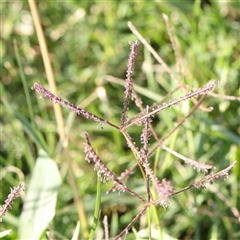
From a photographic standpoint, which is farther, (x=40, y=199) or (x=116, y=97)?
(x=116, y=97)

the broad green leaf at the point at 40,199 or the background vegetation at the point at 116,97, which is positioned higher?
the background vegetation at the point at 116,97

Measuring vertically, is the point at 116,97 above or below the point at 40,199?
above

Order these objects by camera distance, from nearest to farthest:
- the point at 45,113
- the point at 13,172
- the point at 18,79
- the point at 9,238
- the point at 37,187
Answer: the point at 9,238 → the point at 37,187 → the point at 13,172 → the point at 45,113 → the point at 18,79

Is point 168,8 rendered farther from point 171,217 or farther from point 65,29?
point 171,217

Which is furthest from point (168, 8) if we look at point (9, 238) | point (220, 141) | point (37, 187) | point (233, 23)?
point (9, 238)

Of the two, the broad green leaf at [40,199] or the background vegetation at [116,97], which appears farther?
the background vegetation at [116,97]
